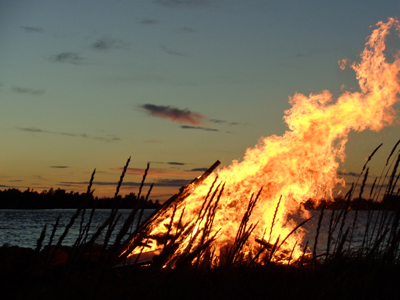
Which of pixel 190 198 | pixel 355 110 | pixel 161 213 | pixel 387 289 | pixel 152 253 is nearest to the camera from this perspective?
pixel 387 289

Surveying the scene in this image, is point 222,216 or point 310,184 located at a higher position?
point 310,184

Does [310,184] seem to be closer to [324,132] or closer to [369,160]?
[324,132]

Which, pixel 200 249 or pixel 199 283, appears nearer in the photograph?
pixel 200 249

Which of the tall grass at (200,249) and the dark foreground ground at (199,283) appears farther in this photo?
the dark foreground ground at (199,283)

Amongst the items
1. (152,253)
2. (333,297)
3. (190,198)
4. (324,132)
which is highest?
(324,132)

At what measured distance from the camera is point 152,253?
24.6 feet

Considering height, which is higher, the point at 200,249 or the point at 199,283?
the point at 200,249

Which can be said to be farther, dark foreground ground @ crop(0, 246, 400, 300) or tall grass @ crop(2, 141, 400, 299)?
dark foreground ground @ crop(0, 246, 400, 300)

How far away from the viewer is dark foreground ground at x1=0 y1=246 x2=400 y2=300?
A: 1.94 metres

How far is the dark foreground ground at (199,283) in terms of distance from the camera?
1.94 meters

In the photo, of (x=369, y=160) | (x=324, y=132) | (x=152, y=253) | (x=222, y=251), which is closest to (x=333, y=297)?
(x=369, y=160)

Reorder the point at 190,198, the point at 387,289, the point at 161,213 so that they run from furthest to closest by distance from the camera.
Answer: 1. the point at 190,198
2. the point at 161,213
3. the point at 387,289

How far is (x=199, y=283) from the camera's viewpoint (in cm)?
432

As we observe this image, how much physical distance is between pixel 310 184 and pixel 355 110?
6.74 feet
